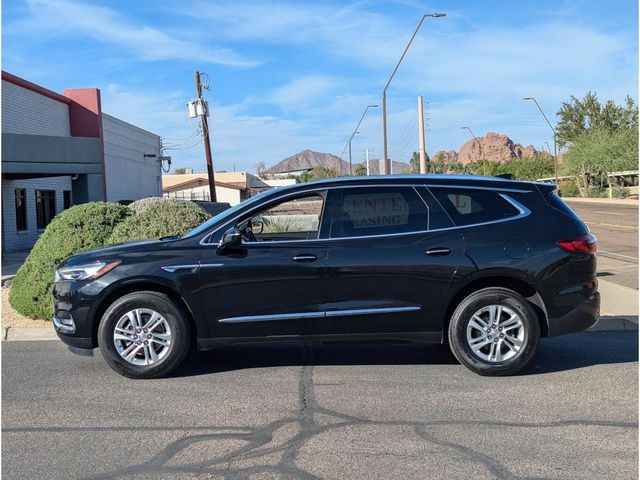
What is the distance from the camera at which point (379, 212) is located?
652 cm

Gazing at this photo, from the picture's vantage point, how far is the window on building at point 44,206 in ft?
83.4

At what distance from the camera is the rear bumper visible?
6.40 metres

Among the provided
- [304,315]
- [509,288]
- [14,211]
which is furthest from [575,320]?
[14,211]

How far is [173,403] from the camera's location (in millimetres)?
5668

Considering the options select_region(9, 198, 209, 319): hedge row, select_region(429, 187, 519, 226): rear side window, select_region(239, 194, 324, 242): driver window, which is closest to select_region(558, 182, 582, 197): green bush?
select_region(9, 198, 209, 319): hedge row

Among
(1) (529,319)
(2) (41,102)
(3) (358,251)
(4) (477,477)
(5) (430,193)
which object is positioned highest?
(2) (41,102)

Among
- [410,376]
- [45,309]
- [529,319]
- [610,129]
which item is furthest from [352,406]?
[610,129]

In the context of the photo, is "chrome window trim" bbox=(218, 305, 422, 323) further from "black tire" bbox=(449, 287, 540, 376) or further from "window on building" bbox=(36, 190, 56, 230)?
"window on building" bbox=(36, 190, 56, 230)

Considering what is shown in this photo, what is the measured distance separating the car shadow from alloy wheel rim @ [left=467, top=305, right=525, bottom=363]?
38 cm

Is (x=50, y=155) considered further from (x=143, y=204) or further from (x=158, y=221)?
(x=158, y=221)

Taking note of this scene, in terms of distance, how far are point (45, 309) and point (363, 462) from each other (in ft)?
20.6

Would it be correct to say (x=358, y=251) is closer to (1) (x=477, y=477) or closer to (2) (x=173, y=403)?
(2) (x=173, y=403)

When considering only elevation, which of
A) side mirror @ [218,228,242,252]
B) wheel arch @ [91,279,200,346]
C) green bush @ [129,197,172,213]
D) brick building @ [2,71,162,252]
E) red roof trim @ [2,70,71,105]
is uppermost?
red roof trim @ [2,70,71,105]

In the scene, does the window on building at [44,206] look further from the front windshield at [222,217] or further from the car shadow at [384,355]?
the front windshield at [222,217]
